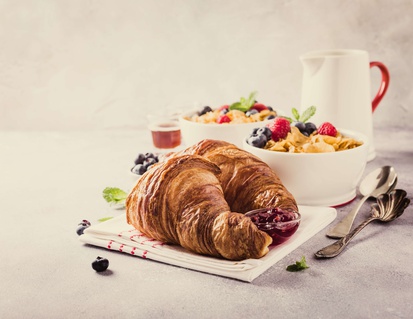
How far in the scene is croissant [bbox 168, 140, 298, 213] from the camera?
1.62 m

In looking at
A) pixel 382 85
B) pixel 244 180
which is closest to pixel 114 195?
pixel 244 180

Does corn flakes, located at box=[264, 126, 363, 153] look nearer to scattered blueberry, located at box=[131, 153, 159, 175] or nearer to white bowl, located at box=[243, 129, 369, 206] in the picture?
white bowl, located at box=[243, 129, 369, 206]

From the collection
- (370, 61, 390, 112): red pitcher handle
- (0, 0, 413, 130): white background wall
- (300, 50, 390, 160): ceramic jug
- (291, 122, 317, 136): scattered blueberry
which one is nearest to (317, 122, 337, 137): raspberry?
(291, 122, 317, 136): scattered blueberry

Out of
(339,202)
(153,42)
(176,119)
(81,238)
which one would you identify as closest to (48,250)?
(81,238)

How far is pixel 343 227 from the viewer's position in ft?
5.40

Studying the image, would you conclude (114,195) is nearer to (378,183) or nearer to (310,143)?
(310,143)

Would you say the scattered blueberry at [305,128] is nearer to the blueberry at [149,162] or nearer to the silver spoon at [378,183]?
the silver spoon at [378,183]

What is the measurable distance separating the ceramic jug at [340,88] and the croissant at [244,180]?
0.64 metres

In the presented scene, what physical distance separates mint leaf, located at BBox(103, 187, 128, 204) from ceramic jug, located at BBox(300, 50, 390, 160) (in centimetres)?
77

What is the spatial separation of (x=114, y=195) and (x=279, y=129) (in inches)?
20.5

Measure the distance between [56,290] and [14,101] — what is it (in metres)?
2.05

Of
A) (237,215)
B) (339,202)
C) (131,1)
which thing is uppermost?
(131,1)

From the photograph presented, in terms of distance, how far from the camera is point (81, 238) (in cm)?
158

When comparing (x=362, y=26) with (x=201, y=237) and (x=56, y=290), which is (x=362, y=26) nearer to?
(x=201, y=237)
